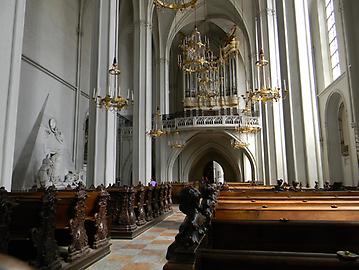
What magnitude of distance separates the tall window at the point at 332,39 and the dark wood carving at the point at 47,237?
48.0 feet

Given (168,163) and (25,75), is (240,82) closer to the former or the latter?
(168,163)

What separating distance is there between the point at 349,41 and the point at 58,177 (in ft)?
38.8

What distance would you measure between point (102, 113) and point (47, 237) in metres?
7.05

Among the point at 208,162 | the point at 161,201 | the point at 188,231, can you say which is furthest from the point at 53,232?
the point at 208,162

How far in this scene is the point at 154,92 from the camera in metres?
25.2

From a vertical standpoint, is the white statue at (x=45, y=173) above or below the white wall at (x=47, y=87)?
below

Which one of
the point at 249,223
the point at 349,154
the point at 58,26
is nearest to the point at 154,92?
the point at 58,26

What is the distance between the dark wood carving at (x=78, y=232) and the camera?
4198 millimetres

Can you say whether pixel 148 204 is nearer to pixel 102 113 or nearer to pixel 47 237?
pixel 102 113

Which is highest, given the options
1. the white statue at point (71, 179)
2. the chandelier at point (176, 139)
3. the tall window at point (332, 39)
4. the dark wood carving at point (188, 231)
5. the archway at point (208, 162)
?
the tall window at point (332, 39)

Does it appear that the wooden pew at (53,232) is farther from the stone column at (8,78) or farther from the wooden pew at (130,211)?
the stone column at (8,78)

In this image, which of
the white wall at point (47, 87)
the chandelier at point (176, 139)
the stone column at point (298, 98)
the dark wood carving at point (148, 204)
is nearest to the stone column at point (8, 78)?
the dark wood carving at point (148, 204)

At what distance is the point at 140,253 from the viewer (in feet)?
16.2

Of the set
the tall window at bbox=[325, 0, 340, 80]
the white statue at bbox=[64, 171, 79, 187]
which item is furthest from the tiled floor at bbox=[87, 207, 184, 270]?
the tall window at bbox=[325, 0, 340, 80]
